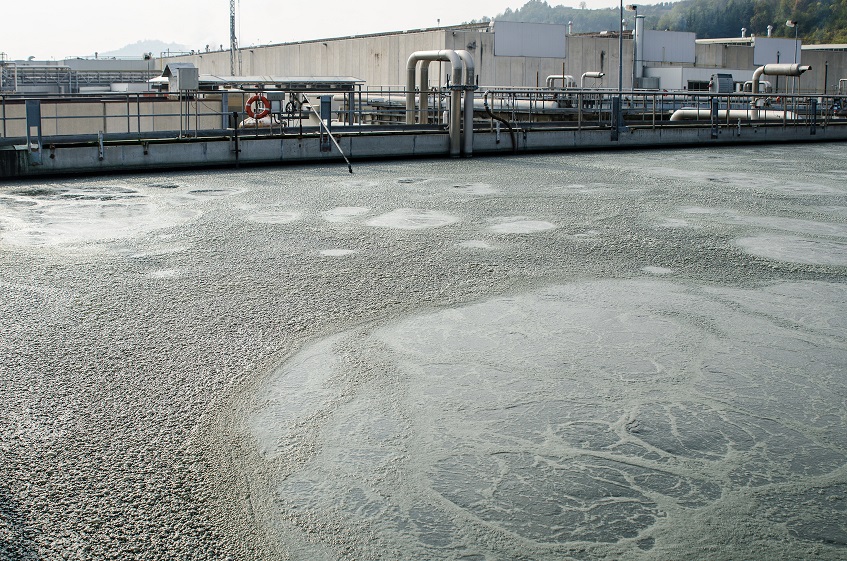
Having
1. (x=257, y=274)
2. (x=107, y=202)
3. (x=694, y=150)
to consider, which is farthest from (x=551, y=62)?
(x=257, y=274)

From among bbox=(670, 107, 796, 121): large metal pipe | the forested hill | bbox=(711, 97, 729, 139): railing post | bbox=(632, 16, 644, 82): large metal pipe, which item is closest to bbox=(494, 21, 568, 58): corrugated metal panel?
bbox=(632, 16, 644, 82): large metal pipe

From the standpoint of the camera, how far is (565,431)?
5.08 meters

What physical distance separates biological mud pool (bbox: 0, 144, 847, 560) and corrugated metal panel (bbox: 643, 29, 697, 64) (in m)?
56.4

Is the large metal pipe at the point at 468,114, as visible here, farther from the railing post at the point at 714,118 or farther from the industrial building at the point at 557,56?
the industrial building at the point at 557,56

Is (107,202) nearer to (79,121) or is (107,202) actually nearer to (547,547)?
(547,547)

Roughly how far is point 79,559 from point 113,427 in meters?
1.45

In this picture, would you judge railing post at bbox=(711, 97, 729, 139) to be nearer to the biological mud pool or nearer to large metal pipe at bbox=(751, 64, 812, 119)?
large metal pipe at bbox=(751, 64, 812, 119)

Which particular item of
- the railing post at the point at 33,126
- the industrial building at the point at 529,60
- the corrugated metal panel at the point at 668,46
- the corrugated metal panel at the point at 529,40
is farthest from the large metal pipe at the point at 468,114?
the corrugated metal panel at the point at 668,46

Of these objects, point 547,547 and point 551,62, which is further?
point 551,62

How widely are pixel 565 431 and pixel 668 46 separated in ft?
214

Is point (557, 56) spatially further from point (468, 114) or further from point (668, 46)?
point (468, 114)

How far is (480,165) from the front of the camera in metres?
20.6

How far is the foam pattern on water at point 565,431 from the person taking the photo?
4.01 m

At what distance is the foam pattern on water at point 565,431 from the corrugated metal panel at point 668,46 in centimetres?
6102
